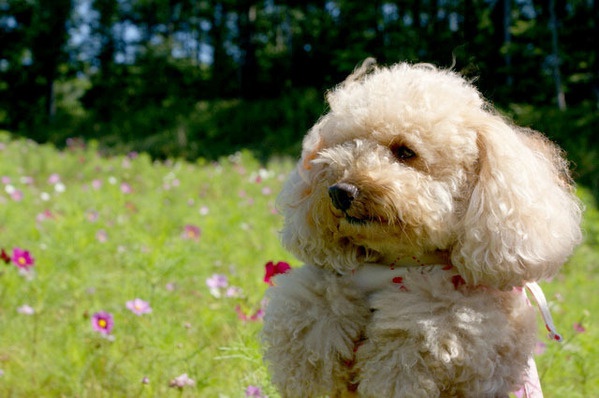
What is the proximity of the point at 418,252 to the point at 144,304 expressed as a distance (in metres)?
1.61

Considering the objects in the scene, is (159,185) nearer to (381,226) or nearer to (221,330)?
(221,330)

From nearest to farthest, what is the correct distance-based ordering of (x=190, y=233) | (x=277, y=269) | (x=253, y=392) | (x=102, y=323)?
1. (x=277, y=269)
2. (x=253, y=392)
3. (x=102, y=323)
4. (x=190, y=233)

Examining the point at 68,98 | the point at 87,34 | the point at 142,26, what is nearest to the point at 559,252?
the point at 68,98

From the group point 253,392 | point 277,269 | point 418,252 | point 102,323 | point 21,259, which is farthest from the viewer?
point 21,259

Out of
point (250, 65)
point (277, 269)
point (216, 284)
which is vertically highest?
point (277, 269)

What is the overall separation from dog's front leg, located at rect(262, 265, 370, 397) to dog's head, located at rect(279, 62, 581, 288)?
125 millimetres

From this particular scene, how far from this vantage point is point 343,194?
189 cm

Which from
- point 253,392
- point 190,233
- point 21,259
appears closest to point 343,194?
point 253,392

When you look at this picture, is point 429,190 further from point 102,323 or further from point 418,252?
point 102,323

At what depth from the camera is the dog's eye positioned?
2.02 metres

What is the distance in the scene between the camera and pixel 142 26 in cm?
3616

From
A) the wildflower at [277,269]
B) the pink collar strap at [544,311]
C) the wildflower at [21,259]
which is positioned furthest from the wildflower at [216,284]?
the pink collar strap at [544,311]

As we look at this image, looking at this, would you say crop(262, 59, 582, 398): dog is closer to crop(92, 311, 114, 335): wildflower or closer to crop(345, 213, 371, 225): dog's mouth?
crop(345, 213, 371, 225): dog's mouth

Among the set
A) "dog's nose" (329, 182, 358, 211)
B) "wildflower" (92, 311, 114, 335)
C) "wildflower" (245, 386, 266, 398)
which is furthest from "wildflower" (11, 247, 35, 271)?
"dog's nose" (329, 182, 358, 211)
